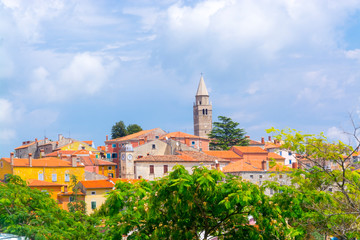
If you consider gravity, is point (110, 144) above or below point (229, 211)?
above

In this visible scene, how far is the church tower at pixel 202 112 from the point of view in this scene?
11075 cm

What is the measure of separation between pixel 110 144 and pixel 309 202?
6662cm

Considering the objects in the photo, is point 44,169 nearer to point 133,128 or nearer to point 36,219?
point 36,219

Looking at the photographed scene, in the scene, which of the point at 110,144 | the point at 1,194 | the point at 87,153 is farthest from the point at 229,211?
the point at 110,144

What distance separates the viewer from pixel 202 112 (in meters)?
112

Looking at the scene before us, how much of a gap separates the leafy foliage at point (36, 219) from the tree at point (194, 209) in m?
4.39

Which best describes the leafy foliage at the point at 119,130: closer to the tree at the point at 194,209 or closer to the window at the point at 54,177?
the window at the point at 54,177

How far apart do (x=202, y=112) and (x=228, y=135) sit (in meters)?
26.9

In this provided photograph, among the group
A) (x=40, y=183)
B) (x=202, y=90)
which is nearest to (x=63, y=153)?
(x=40, y=183)

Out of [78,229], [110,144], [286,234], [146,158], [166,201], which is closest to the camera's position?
[166,201]

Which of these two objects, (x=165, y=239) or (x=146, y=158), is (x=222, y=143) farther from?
(x=165, y=239)

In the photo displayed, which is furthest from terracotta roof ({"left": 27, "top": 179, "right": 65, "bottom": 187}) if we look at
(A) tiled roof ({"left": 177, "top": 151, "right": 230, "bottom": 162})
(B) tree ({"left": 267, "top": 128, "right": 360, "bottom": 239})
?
(B) tree ({"left": 267, "top": 128, "right": 360, "bottom": 239})

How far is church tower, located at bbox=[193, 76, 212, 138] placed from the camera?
363 feet

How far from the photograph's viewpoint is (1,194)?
879 inches
